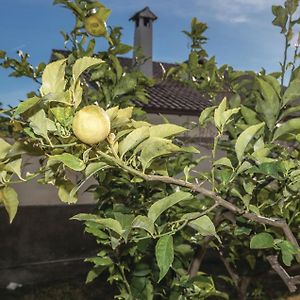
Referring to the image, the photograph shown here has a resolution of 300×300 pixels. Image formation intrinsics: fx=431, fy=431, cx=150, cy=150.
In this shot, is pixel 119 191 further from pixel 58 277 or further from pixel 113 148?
pixel 58 277

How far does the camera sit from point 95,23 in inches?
57.9

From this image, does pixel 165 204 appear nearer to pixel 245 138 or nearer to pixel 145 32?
pixel 245 138

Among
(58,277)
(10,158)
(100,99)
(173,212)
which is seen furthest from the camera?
(58,277)

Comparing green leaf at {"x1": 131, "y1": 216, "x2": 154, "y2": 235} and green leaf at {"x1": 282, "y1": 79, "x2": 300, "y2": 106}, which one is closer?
green leaf at {"x1": 131, "y1": 216, "x2": 154, "y2": 235}

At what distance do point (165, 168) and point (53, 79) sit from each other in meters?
0.51

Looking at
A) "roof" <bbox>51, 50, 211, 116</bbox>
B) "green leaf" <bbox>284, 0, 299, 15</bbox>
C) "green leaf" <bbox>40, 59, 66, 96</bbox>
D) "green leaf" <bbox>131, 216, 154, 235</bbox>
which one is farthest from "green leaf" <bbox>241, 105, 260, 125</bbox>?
"roof" <bbox>51, 50, 211, 116</bbox>

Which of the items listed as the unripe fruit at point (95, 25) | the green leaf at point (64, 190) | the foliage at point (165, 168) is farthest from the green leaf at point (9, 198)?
the unripe fruit at point (95, 25)

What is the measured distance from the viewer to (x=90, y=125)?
72cm

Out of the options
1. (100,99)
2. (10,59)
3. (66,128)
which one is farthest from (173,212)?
(10,59)

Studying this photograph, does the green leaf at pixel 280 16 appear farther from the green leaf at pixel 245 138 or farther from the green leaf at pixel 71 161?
the green leaf at pixel 71 161

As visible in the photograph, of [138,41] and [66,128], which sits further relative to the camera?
[138,41]

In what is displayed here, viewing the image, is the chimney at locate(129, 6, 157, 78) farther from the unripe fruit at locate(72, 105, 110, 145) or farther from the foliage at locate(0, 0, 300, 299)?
A: the unripe fruit at locate(72, 105, 110, 145)

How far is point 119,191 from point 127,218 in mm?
1006

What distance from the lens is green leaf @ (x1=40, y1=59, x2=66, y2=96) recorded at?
0.81 m
